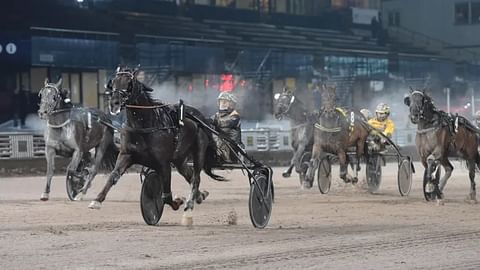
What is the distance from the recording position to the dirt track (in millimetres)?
10055

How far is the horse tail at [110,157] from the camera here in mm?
18750

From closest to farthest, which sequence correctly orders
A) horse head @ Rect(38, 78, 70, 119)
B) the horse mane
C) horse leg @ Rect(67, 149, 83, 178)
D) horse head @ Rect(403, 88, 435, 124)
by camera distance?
1. the horse mane
2. horse head @ Rect(403, 88, 435, 124)
3. horse head @ Rect(38, 78, 70, 119)
4. horse leg @ Rect(67, 149, 83, 178)

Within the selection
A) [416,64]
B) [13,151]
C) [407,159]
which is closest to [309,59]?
[416,64]

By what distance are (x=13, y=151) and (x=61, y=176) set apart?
1.79 m

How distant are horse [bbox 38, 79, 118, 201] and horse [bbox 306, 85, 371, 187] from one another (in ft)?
13.4

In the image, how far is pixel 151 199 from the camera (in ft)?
42.8

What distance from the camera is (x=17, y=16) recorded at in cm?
3850

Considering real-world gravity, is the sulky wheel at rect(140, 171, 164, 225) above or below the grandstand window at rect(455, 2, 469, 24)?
below

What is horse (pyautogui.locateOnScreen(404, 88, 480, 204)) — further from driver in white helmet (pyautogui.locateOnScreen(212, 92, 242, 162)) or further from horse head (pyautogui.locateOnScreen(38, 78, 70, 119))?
horse head (pyautogui.locateOnScreen(38, 78, 70, 119))

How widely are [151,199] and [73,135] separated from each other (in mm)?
5767

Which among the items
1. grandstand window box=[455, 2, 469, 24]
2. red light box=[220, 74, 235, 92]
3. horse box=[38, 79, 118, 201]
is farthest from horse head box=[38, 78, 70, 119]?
grandstand window box=[455, 2, 469, 24]

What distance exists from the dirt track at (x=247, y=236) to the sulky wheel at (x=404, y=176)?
103 cm

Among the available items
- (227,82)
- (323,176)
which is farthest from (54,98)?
(227,82)

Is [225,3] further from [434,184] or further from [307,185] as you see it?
[434,184]
